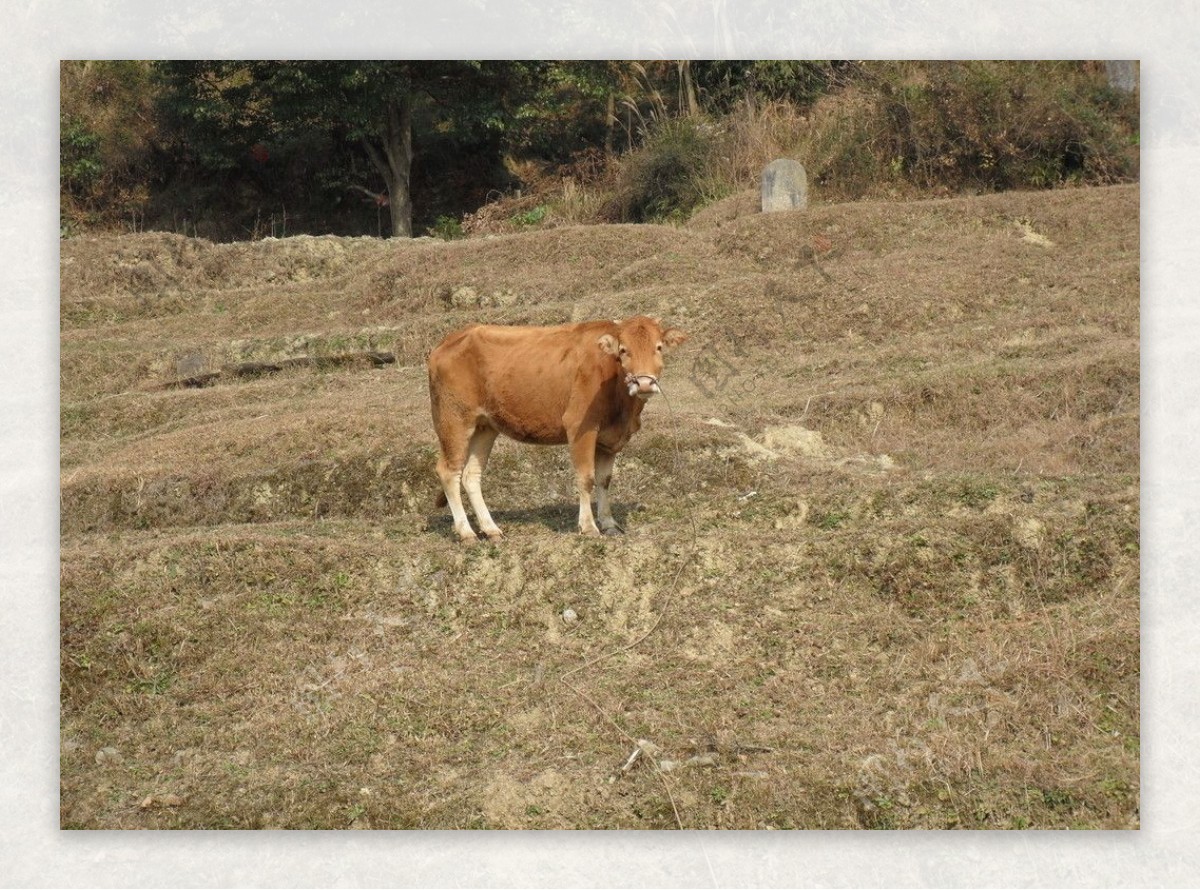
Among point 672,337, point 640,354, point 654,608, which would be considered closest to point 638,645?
point 654,608

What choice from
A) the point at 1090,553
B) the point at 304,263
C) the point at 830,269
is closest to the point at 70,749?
the point at 1090,553

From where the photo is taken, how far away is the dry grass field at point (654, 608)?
9766 mm

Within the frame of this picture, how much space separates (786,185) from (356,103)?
29.3ft

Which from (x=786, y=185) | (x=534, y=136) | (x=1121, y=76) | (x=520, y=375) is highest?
(x=534, y=136)

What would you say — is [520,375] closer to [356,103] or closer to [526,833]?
[526,833]

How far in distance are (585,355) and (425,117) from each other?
21906 mm

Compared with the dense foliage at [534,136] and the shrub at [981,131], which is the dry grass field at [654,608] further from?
the dense foliage at [534,136]

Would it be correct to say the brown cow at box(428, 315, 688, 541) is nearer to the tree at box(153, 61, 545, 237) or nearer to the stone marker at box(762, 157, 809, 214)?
the stone marker at box(762, 157, 809, 214)

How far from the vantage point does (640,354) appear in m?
11.9

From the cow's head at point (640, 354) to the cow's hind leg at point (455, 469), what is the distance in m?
1.67

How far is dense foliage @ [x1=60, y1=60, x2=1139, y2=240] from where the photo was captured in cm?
2745

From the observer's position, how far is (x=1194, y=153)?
1246 centimetres

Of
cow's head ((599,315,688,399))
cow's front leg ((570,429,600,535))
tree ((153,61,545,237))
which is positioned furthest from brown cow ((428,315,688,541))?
tree ((153,61,545,237))

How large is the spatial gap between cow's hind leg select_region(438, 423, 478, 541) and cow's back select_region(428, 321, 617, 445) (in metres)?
0.15
